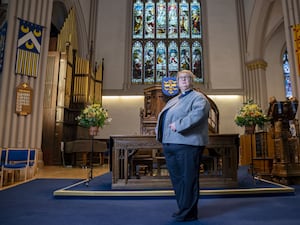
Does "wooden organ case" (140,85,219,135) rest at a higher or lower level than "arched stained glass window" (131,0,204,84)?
lower

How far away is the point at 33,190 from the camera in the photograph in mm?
3645

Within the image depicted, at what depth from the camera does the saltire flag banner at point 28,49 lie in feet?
19.9

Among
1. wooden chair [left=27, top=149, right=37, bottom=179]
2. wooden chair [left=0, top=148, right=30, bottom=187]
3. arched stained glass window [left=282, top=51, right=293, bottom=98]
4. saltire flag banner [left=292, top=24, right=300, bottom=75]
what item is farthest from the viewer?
arched stained glass window [left=282, top=51, right=293, bottom=98]

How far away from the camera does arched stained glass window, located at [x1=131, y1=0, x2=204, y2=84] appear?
1230 cm

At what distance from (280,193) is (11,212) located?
3112 millimetres

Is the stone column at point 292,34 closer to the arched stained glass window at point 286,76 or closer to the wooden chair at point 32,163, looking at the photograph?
the arched stained glass window at point 286,76

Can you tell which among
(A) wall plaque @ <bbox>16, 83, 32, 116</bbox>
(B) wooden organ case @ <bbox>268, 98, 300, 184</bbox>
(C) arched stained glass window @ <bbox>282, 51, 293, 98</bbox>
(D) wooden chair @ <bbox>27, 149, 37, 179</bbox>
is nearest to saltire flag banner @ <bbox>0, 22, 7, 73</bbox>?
(A) wall plaque @ <bbox>16, 83, 32, 116</bbox>

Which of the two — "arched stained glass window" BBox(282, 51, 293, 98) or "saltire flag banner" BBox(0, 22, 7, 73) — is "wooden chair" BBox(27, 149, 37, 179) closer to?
"saltire flag banner" BBox(0, 22, 7, 73)

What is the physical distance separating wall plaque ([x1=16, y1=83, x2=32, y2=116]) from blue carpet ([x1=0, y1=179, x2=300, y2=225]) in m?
3.11

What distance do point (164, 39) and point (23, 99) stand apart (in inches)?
324

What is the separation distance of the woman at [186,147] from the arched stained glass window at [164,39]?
33.1 feet

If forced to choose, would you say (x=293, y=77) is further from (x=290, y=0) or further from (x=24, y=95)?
(x=24, y=95)

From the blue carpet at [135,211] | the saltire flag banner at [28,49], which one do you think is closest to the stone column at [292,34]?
the blue carpet at [135,211]

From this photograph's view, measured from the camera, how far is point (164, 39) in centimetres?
1259
